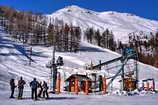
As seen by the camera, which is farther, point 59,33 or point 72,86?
point 59,33

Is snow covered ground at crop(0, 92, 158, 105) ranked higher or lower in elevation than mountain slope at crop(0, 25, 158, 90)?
lower

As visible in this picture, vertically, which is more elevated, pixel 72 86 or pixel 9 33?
pixel 9 33

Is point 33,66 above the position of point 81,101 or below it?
above

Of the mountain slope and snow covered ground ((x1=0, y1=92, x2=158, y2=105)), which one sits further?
the mountain slope

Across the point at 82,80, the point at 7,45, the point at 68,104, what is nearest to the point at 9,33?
the point at 7,45

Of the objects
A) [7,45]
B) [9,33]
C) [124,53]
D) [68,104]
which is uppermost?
[9,33]

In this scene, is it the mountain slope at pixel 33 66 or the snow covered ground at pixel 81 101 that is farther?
the mountain slope at pixel 33 66

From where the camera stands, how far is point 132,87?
42375mm

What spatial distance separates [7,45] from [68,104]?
75.2m

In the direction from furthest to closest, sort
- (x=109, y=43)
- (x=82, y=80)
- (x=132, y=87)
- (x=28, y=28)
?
(x=109, y=43), (x=28, y=28), (x=132, y=87), (x=82, y=80)

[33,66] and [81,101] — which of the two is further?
[33,66]

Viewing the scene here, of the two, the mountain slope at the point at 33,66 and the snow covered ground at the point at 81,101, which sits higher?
the mountain slope at the point at 33,66

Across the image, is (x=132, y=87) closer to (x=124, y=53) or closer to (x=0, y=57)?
(x=124, y=53)

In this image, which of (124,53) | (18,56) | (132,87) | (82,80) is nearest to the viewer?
(82,80)
